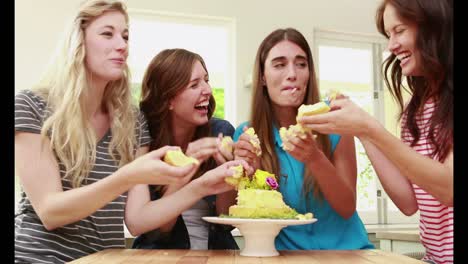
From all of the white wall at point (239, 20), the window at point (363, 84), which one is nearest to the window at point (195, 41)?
the white wall at point (239, 20)

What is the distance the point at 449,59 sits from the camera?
137 centimetres

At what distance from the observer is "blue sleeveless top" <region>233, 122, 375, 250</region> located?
63.4 inches

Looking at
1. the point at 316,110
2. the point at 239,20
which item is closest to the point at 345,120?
the point at 316,110

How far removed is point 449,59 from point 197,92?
865mm

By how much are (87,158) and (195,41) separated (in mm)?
2333

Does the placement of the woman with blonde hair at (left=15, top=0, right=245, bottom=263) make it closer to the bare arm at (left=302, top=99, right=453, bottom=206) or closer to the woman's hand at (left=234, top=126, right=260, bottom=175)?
the woman's hand at (left=234, top=126, right=260, bottom=175)

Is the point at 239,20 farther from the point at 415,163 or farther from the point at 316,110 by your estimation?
the point at 415,163

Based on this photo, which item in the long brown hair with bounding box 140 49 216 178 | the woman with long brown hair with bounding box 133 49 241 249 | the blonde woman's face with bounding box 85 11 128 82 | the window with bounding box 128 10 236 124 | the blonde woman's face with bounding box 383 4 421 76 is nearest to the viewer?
the blonde woman's face with bounding box 383 4 421 76

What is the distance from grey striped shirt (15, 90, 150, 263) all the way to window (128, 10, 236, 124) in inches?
79.4

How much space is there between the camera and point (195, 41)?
3.65m

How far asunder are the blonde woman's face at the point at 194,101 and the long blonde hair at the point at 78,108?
232 millimetres

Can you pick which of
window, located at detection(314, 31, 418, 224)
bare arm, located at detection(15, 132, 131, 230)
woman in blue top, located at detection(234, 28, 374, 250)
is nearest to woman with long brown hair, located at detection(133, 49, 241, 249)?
woman in blue top, located at detection(234, 28, 374, 250)

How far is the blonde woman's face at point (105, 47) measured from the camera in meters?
1.53
